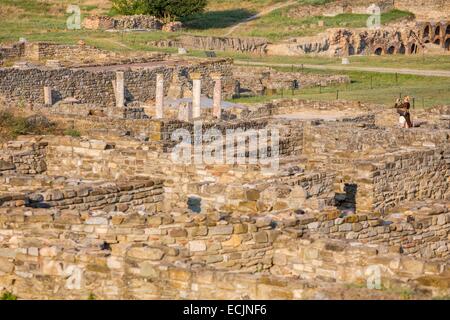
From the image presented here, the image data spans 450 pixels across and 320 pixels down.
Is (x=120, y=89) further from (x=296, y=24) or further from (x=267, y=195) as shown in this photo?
(x=296, y=24)

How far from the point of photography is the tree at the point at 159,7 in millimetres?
80500

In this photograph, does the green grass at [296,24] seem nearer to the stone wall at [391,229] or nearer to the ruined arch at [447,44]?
the ruined arch at [447,44]

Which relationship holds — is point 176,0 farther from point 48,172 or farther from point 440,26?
point 48,172

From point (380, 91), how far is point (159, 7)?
35.6 m

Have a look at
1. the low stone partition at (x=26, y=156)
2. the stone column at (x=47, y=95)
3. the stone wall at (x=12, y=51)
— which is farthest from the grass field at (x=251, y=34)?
the low stone partition at (x=26, y=156)

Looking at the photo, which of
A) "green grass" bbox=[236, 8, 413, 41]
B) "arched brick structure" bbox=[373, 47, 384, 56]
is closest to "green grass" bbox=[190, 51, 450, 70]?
"arched brick structure" bbox=[373, 47, 384, 56]

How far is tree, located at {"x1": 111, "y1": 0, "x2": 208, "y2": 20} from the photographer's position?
264ft

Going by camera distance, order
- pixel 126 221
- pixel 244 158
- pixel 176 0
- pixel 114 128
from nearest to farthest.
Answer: pixel 126 221, pixel 244 158, pixel 114 128, pixel 176 0

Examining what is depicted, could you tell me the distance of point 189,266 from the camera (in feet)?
46.8

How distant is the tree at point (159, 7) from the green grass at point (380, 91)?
2574cm

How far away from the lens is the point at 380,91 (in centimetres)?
4694

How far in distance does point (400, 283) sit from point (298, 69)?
4250 cm

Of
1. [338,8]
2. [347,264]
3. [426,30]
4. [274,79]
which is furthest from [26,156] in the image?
[338,8]

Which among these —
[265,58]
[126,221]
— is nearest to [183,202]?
[126,221]
